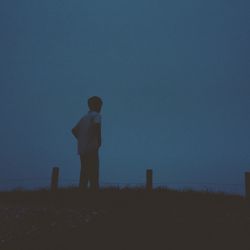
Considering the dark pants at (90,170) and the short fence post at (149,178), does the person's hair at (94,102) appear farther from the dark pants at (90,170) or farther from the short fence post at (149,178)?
the short fence post at (149,178)

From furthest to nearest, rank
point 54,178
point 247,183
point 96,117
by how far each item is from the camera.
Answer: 1. point 54,178
2. point 247,183
3. point 96,117

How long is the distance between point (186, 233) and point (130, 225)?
46.9 inches

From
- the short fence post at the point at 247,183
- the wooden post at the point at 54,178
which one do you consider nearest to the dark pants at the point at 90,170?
the wooden post at the point at 54,178

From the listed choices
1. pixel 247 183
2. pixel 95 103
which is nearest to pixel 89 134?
pixel 95 103

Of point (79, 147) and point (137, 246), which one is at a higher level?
point (79, 147)

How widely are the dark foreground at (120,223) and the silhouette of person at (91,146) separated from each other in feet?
1.43

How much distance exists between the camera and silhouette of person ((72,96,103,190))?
442 inches

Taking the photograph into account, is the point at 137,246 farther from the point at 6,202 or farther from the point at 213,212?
the point at 6,202

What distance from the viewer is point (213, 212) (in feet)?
33.8

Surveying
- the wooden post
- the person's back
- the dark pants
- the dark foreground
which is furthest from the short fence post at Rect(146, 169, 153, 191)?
the person's back

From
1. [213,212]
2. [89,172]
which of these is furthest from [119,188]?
[213,212]

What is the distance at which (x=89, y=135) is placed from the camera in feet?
37.0

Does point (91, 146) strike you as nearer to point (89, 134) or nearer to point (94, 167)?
point (89, 134)

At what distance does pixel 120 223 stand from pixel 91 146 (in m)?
2.96
